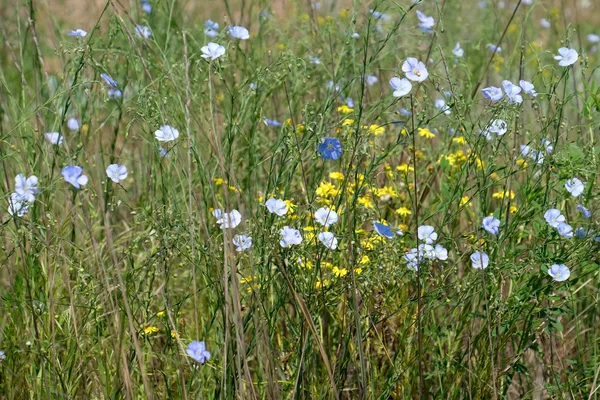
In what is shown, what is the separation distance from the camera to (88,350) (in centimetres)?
203

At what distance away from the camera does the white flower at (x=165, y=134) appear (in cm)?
187

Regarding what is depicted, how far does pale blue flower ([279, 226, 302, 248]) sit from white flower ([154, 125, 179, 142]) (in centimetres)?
34

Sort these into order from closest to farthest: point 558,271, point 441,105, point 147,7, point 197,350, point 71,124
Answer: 1. point 197,350
2. point 558,271
3. point 441,105
4. point 71,124
5. point 147,7

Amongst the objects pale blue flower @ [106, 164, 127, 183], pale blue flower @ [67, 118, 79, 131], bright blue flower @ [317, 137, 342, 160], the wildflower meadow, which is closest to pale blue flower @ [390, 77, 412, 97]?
the wildflower meadow

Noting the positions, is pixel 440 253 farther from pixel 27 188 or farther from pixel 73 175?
pixel 27 188

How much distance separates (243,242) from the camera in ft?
5.66

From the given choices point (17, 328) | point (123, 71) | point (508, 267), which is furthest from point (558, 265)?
point (123, 71)

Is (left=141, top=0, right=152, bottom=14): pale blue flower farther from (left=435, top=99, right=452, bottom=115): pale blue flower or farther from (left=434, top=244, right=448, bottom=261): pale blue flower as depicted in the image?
(left=434, top=244, right=448, bottom=261): pale blue flower

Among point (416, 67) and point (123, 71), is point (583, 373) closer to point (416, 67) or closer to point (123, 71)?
point (416, 67)

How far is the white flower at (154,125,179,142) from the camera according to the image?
187 cm

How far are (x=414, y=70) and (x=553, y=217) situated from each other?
45 centimetres

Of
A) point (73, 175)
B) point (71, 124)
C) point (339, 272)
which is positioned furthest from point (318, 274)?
point (71, 124)

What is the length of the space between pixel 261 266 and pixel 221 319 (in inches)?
9.7

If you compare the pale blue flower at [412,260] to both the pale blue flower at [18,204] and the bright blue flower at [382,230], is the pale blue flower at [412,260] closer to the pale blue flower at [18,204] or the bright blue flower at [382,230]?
the bright blue flower at [382,230]
